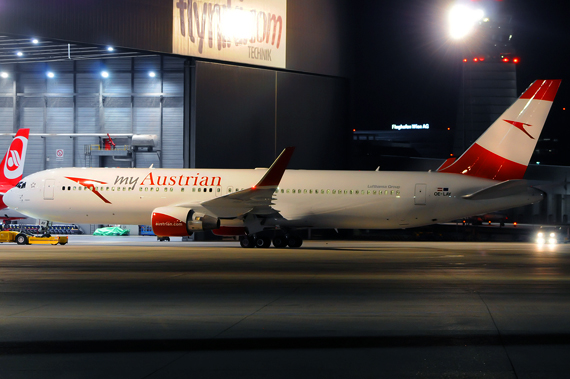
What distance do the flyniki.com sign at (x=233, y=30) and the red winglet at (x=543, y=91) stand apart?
1813 cm

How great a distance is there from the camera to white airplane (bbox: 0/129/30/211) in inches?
1623

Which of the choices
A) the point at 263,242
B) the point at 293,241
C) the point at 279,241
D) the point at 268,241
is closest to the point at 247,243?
the point at 263,242

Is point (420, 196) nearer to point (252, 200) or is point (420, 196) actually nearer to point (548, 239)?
point (252, 200)

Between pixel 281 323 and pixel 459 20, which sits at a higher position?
pixel 459 20

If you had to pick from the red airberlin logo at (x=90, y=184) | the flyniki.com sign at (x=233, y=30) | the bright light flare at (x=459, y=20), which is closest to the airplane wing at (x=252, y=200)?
the red airberlin logo at (x=90, y=184)

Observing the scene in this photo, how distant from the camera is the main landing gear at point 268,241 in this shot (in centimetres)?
3084

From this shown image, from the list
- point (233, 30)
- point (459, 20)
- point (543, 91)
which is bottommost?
point (543, 91)

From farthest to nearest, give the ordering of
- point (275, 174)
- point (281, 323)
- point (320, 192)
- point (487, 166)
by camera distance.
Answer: point (487, 166)
point (320, 192)
point (275, 174)
point (281, 323)

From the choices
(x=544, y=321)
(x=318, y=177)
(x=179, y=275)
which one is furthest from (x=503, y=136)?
(x=544, y=321)

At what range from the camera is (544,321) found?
9.84 meters

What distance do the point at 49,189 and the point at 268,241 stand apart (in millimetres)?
11769

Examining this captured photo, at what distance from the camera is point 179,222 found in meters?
28.6

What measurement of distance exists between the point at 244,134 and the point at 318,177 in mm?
12501

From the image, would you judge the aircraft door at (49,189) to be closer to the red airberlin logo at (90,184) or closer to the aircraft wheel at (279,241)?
the red airberlin logo at (90,184)
